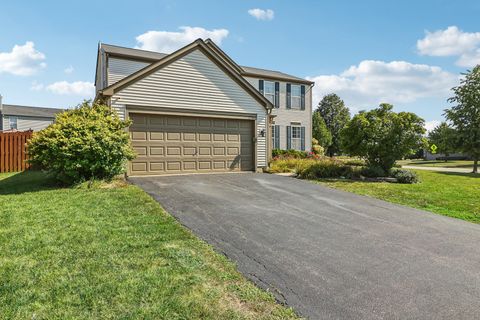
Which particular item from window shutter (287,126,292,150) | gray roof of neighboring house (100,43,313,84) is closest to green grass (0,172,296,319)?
gray roof of neighboring house (100,43,313,84)

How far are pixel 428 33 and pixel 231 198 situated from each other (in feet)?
41.1

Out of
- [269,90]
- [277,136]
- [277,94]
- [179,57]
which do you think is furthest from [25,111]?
[179,57]

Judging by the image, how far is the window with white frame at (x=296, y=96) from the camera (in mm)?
23578

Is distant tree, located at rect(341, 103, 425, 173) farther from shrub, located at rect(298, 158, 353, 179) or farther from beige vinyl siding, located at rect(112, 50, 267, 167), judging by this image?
beige vinyl siding, located at rect(112, 50, 267, 167)

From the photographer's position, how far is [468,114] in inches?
829

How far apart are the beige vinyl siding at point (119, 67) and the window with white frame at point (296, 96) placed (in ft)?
39.6

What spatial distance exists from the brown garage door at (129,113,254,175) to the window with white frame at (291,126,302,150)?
1056 centimetres

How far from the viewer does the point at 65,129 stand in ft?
29.1

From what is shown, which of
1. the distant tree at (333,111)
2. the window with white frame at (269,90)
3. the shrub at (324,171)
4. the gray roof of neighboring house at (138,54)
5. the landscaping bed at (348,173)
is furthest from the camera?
the distant tree at (333,111)

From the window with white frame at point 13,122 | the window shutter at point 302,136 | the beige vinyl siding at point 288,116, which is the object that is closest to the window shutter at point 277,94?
the beige vinyl siding at point 288,116

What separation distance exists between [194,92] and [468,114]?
2045 centimetres

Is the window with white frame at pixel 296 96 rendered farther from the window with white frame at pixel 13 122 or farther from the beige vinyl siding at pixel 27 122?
the window with white frame at pixel 13 122

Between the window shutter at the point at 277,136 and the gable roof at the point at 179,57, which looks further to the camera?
the window shutter at the point at 277,136

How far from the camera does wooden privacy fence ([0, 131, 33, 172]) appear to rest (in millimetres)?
14273
